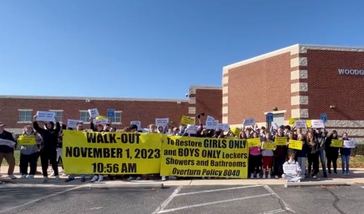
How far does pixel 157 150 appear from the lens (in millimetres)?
15703

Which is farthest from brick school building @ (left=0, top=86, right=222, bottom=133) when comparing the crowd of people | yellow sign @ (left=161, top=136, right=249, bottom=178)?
yellow sign @ (left=161, top=136, right=249, bottom=178)

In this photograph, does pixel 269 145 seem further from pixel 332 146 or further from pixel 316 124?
pixel 332 146

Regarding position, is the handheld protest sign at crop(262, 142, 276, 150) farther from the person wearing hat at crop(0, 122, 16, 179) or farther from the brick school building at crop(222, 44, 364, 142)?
the brick school building at crop(222, 44, 364, 142)

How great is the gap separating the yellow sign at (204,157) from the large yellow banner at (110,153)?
42 centimetres

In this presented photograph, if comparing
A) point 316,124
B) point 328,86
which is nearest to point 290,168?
point 316,124

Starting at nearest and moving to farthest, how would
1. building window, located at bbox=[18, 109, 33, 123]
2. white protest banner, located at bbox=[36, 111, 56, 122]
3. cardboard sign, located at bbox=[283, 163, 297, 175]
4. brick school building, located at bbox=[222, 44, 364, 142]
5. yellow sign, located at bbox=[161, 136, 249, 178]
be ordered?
white protest banner, located at bbox=[36, 111, 56, 122], cardboard sign, located at bbox=[283, 163, 297, 175], yellow sign, located at bbox=[161, 136, 249, 178], brick school building, located at bbox=[222, 44, 364, 142], building window, located at bbox=[18, 109, 33, 123]

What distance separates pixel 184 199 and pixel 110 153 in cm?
475

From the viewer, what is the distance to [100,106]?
4831 cm

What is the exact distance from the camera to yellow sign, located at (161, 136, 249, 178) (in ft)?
51.7

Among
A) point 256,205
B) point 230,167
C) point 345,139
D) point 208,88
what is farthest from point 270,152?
point 208,88

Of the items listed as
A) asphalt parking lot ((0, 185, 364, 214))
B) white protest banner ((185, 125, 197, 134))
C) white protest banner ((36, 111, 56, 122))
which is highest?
white protest banner ((36, 111, 56, 122))

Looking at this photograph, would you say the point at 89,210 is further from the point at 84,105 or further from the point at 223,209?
the point at 84,105

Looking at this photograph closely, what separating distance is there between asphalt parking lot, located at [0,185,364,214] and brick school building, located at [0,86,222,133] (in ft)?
113

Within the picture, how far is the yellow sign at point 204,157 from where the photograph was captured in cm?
1575
